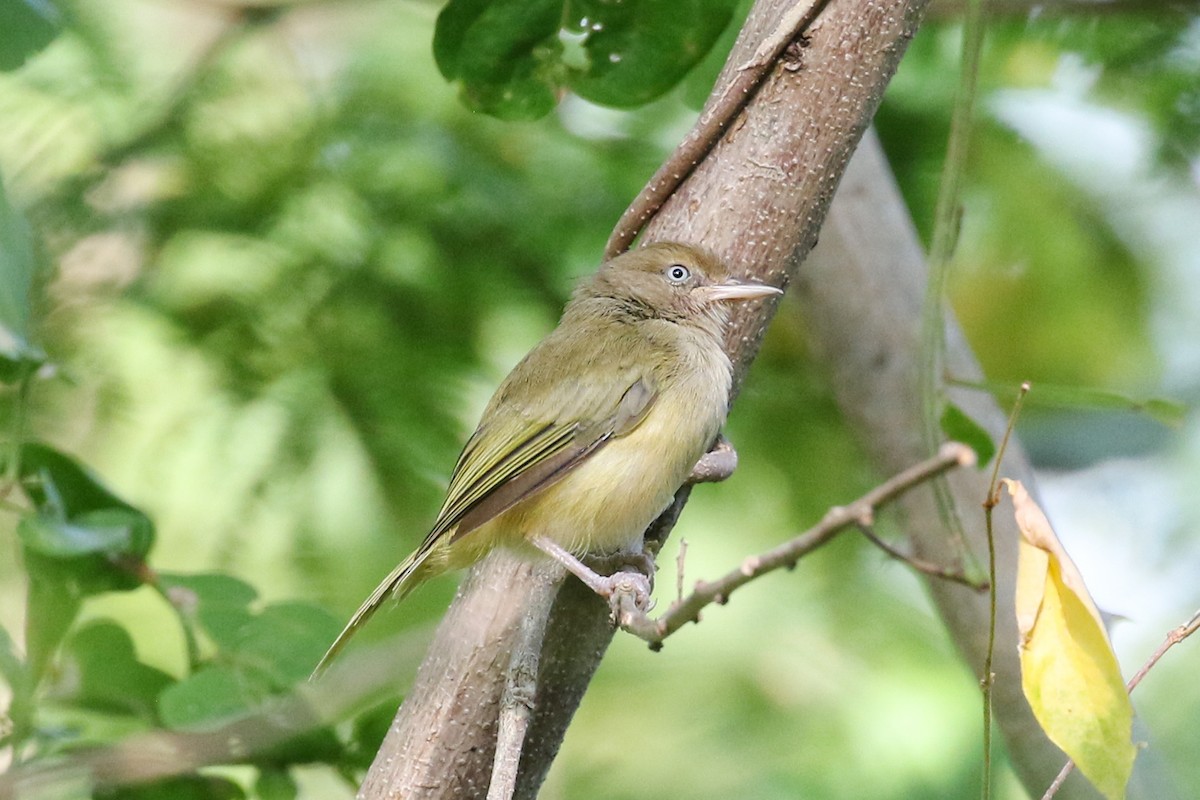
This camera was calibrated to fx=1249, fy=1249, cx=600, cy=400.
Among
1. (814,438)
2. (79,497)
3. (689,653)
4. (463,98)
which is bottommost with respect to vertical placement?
(689,653)

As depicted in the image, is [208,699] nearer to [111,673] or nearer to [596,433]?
[111,673]

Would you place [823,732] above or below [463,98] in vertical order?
below

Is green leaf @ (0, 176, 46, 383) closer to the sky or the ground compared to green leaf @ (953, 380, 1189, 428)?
closer to the sky

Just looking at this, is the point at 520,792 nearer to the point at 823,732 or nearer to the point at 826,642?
the point at 823,732

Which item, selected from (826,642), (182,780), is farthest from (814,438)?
(182,780)

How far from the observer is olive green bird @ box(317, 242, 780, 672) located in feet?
8.85

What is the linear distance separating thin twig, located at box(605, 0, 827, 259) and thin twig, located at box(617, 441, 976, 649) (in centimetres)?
128

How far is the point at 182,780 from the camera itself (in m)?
2.69

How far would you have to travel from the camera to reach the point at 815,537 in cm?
122

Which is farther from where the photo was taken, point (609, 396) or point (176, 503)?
point (176, 503)

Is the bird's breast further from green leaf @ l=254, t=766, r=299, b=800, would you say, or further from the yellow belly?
green leaf @ l=254, t=766, r=299, b=800

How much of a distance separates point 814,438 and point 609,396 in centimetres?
142

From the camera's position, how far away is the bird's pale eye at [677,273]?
2.82m

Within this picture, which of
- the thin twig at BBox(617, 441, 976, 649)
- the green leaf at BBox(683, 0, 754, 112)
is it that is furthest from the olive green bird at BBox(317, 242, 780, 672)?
the thin twig at BBox(617, 441, 976, 649)
